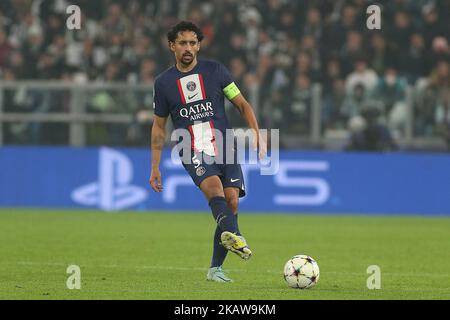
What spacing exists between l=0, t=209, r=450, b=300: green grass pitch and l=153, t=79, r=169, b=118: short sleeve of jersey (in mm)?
1512

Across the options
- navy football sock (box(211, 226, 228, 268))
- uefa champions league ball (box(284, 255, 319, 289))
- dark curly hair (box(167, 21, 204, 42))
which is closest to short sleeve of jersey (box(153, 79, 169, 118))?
dark curly hair (box(167, 21, 204, 42))

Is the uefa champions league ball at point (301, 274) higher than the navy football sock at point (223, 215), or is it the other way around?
the navy football sock at point (223, 215)

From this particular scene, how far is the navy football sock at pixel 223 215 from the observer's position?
9.57m

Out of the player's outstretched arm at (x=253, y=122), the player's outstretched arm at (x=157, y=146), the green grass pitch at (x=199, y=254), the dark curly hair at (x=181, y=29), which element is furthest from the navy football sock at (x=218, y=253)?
the dark curly hair at (x=181, y=29)

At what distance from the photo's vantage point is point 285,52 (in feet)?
71.6

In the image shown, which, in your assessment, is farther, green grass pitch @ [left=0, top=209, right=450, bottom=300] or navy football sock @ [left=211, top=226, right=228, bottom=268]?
navy football sock @ [left=211, top=226, right=228, bottom=268]

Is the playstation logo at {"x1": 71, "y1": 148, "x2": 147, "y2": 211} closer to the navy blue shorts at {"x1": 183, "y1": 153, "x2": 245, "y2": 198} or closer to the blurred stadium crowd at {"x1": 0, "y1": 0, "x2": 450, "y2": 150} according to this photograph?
the blurred stadium crowd at {"x1": 0, "y1": 0, "x2": 450, "y2": 150}

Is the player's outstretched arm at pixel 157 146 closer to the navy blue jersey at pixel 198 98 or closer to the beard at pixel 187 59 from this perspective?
the navy blue jersey at pixel 198 98

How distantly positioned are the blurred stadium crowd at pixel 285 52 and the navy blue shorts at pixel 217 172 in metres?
10.2

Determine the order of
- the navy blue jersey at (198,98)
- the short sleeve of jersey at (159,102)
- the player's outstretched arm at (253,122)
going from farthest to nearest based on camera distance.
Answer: the short sleeve of jersey at (159,102) → the navy blue jersey at (198,98) → the player's outstretched arm at (253,122)

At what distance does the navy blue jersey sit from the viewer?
32.8 feet

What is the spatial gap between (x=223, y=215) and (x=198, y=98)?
1.12 m
